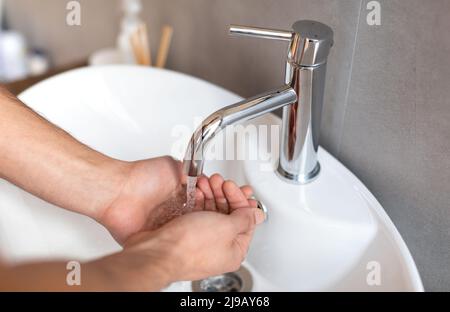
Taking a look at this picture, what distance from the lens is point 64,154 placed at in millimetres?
658

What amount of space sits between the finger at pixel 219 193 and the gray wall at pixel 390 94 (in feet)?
0.54

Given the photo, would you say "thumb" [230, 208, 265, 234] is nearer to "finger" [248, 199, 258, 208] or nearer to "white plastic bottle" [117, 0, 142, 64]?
"finger" [248, 199, 258, 208]

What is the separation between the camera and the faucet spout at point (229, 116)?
545 millimetres

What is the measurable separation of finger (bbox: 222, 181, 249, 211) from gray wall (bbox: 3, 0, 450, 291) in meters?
0.16

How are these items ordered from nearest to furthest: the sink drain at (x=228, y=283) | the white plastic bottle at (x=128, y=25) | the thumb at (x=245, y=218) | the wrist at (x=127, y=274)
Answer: the wrist at (x=127, y=274) → the thumb at (x=245, y=218) → the sink drain at (x=228, y=283) → the white plastic bottle at (x=128, y=25)

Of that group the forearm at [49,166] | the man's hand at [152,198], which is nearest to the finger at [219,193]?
the man's hand at [152,198]

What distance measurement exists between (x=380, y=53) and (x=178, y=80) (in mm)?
312

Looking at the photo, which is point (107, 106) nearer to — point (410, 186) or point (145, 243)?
point (145, 243)

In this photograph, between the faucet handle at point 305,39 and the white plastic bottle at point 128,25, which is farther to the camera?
the white plastic bottle at point 128,25

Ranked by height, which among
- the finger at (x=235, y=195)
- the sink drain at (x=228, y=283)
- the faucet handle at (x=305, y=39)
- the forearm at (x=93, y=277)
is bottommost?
the sink drain at (x=228, y=283)

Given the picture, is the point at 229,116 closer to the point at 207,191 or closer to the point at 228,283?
the point at 207,191

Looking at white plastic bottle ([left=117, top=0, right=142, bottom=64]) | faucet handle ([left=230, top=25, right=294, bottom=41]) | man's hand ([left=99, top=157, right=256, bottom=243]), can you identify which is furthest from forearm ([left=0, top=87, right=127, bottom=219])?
white plastic bottle ([left=117, top=0, right=142, bottom=64])

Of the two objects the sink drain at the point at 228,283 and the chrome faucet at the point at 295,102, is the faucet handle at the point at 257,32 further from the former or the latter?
the sink drain at the point at 228,283
